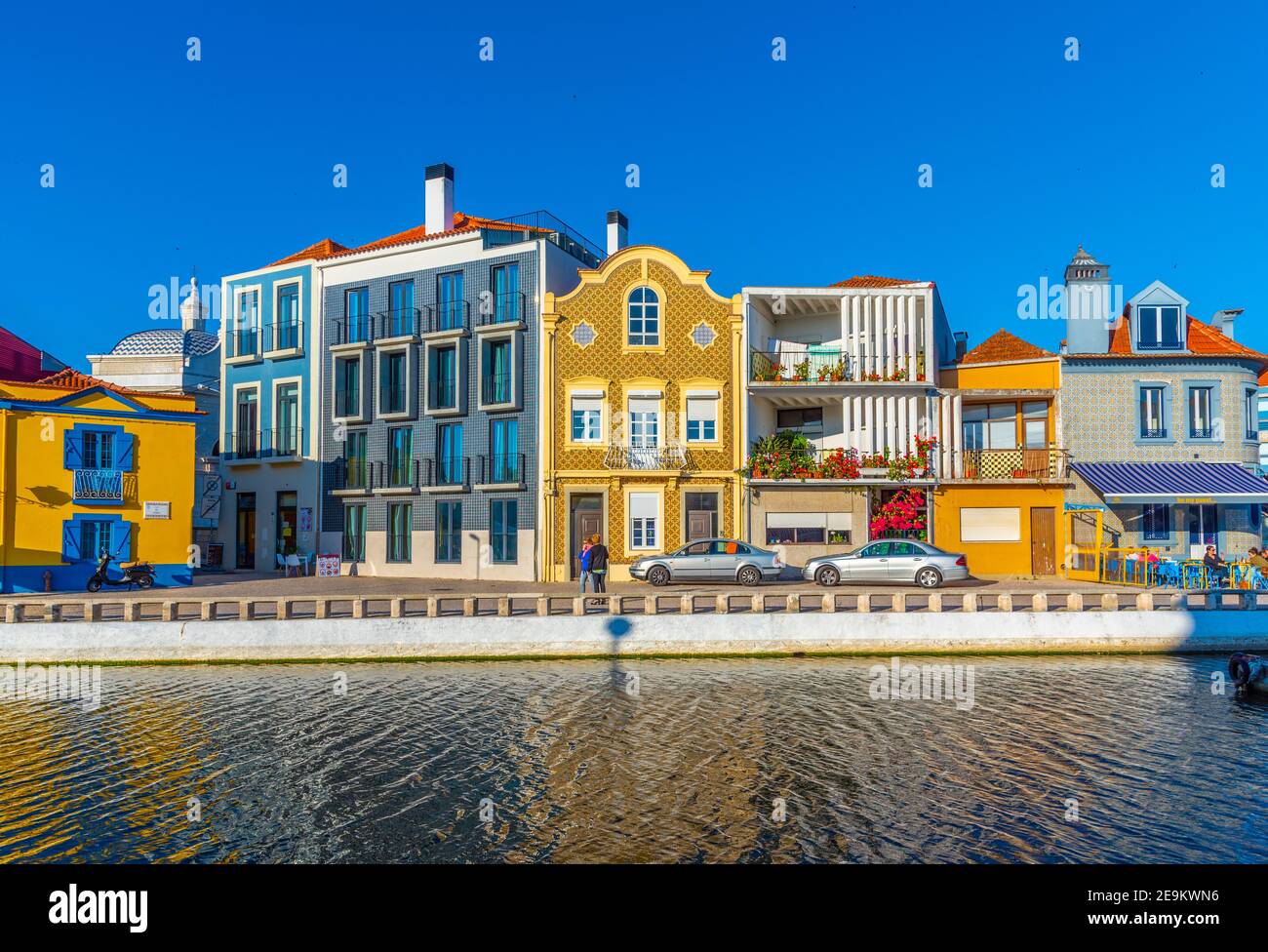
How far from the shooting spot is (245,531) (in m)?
43.0

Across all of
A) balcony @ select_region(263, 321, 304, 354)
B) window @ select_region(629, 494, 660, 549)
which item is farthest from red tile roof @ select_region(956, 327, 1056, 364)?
balcony @ select_region(263, 321, 304, 354)

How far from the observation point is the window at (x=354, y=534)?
39.8 m

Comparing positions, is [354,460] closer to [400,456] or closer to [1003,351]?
[400,456]

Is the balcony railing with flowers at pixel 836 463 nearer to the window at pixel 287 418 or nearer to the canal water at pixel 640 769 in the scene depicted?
the canal water at pixel 640 769

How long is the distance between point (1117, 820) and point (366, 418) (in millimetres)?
34120

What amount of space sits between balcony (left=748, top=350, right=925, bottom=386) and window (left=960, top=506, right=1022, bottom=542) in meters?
5.27

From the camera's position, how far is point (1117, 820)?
11.1 m

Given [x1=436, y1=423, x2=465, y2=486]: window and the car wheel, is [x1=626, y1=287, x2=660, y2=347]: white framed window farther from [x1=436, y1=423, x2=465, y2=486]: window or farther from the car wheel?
the car wheel

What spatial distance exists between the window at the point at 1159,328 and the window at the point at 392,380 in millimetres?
28021

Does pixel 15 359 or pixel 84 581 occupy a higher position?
pixel 15 359

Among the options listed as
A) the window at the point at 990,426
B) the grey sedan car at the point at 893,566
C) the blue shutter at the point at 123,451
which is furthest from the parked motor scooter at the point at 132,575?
the window at the point at 990,426

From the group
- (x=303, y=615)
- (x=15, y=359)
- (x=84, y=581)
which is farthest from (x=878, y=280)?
(x=15, y=359)
